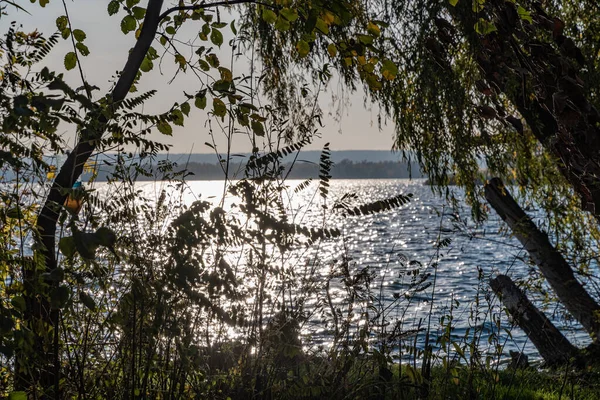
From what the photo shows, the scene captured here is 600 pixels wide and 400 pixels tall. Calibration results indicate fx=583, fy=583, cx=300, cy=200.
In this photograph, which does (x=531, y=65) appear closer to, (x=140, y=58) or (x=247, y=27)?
(x=140, y=58)

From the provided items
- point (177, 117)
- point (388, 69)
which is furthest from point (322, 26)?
point (177, 117)

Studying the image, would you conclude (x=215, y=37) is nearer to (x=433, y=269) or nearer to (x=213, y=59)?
(x=213, y=59)

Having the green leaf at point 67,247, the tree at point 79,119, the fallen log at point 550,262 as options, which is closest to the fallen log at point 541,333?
the fallen log at point 550,262

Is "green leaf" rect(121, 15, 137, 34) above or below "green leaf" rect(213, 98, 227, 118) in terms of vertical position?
above

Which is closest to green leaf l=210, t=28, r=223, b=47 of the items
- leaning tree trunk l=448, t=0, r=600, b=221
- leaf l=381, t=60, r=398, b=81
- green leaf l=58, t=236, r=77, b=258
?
leaf l=381, t=60, r=398, b=81

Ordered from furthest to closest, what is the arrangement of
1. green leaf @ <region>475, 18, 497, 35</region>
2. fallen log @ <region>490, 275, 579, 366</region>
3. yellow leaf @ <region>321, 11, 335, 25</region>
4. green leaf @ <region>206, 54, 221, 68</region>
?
fallen log @ <region>490, 275, 579, 366</region> → green leaf @ <region>206, 54, 221, 68</region> → yellow leaf @ <region>321, 11, 335, 25</region> → green leaf @ <region>475, 18, 497, 35</region>

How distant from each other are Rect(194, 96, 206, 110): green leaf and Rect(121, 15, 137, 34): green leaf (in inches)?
31.8

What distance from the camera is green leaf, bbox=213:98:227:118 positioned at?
2403 mm

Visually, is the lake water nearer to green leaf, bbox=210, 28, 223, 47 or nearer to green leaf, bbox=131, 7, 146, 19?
green leaf, bbox=210, 28, 223, 47

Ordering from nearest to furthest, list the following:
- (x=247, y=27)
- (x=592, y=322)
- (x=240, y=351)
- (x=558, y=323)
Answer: (x=240, y=351)
(x=247, y=27)
(x=592, y=322)
(x=558, y=323)

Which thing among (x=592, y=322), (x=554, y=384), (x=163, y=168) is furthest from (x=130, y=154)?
(x=592, y=322)

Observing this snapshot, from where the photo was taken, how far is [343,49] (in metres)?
2.45

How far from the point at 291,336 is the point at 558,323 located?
421 inches

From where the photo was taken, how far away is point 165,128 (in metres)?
2.45
